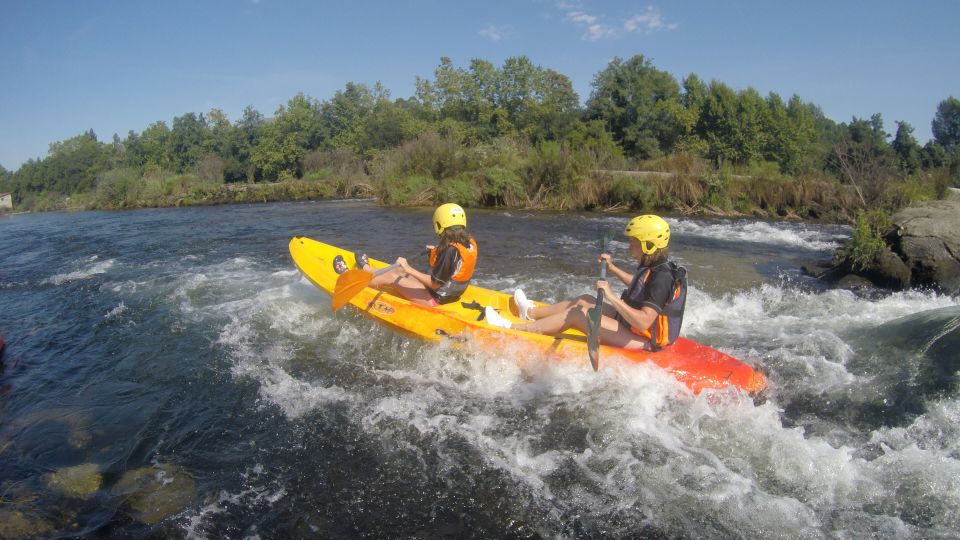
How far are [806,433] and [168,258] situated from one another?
1261cm

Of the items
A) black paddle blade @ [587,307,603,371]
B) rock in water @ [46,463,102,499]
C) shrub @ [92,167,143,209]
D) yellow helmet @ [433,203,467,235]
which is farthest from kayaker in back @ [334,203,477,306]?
shrub @ [92,167,143,209]

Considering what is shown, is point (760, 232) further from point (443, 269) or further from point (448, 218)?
point (448, 218)

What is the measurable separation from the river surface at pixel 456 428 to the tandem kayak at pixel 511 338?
0.13 metres

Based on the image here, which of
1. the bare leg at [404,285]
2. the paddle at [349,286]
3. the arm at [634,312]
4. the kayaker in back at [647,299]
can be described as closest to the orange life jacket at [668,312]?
the kayaker in back at [647,299]

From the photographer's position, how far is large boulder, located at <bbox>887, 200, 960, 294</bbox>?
8250 millimetres

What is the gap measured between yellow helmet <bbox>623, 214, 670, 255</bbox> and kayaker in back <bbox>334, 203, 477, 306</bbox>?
1890 millimetres

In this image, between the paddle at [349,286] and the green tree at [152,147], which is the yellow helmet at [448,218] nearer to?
the paddle at [349,286]

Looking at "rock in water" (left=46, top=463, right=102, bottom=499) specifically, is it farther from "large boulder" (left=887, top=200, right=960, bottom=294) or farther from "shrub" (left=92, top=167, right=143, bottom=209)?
"shrub" (left=92, top=167, right=143, bottom=209)

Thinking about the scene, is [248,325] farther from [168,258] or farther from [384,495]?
[168,258]

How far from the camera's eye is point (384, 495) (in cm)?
379

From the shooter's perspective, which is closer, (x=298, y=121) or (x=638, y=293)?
(x=638, y=293)

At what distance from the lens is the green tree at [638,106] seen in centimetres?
3594

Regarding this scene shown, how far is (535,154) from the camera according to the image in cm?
2092

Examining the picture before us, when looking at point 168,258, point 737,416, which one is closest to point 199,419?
point 737,416
